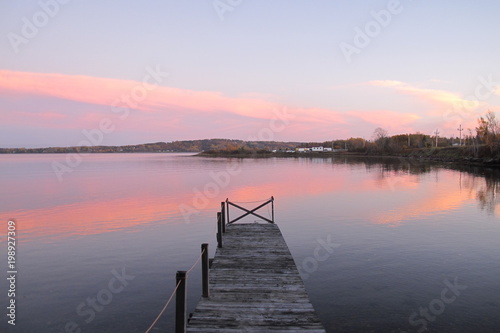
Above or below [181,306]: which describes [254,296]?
below

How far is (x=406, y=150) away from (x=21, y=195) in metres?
172

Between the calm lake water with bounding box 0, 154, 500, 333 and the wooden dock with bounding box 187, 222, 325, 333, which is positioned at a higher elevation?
the wooden dock with bounding box 187, 222, 325, 333

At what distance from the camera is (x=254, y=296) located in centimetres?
1048

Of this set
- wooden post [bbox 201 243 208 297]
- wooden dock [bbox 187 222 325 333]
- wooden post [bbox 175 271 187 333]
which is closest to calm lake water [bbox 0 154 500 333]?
wooden dock [bbox 187 222 325 333]

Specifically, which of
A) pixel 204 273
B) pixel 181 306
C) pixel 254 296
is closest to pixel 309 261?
pixel 254 296

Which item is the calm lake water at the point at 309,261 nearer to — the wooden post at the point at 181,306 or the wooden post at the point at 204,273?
the wooden post at the point at 204,273

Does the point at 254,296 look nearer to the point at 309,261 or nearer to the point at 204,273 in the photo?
the point at 204,273

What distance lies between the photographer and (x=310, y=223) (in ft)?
85.1

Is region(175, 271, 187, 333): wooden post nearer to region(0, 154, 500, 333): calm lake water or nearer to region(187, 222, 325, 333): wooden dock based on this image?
region(187, 222, 325, 333): wooden dock

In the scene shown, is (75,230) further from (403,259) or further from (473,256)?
(473,256)

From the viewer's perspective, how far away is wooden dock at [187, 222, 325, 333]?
874cm

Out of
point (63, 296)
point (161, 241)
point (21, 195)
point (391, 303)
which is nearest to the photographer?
point (391, 303)

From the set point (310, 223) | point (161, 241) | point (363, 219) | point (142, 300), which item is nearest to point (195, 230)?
point (161, 241)

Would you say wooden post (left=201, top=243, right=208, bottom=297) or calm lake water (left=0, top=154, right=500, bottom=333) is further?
calm lake water (left=0, top=154, right=500, bottom=333)
